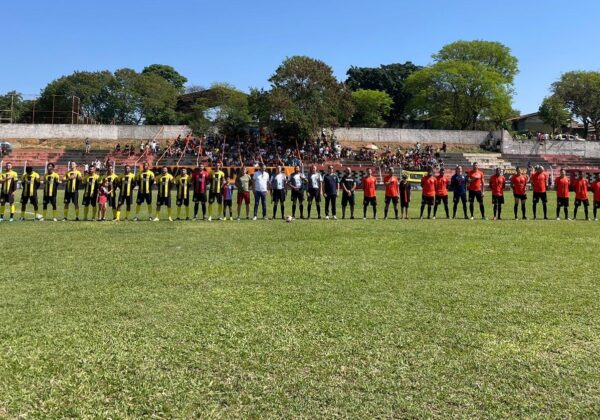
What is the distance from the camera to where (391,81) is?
80625 millimetres

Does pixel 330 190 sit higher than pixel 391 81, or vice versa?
pixel 391 81

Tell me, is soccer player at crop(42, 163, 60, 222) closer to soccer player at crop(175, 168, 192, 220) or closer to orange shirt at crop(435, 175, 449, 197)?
soccer player at crop(175, 168, 192, 220)

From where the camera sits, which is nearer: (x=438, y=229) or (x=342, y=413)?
(x=342, y=413)

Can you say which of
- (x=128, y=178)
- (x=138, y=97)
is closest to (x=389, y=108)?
(x=138, y=97)

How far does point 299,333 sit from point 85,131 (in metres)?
51.2

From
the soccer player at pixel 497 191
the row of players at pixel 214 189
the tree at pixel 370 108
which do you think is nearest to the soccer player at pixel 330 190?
the row of players at pixel 214 189

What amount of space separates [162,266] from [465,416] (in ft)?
17.8

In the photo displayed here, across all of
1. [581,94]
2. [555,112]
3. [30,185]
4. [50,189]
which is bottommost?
[50,189]

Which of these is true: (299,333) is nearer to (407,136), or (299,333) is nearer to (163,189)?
(163,189)

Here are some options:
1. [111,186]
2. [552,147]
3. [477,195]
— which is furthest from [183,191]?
[552,147]

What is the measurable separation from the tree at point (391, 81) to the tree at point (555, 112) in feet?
64.3

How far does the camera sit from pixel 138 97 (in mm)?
60156

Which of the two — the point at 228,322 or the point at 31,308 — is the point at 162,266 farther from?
the point at 228,322

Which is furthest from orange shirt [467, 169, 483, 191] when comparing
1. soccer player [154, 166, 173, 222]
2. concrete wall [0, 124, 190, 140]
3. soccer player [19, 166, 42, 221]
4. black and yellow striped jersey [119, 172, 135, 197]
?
concrete wall [0, 124, 190, 140]
